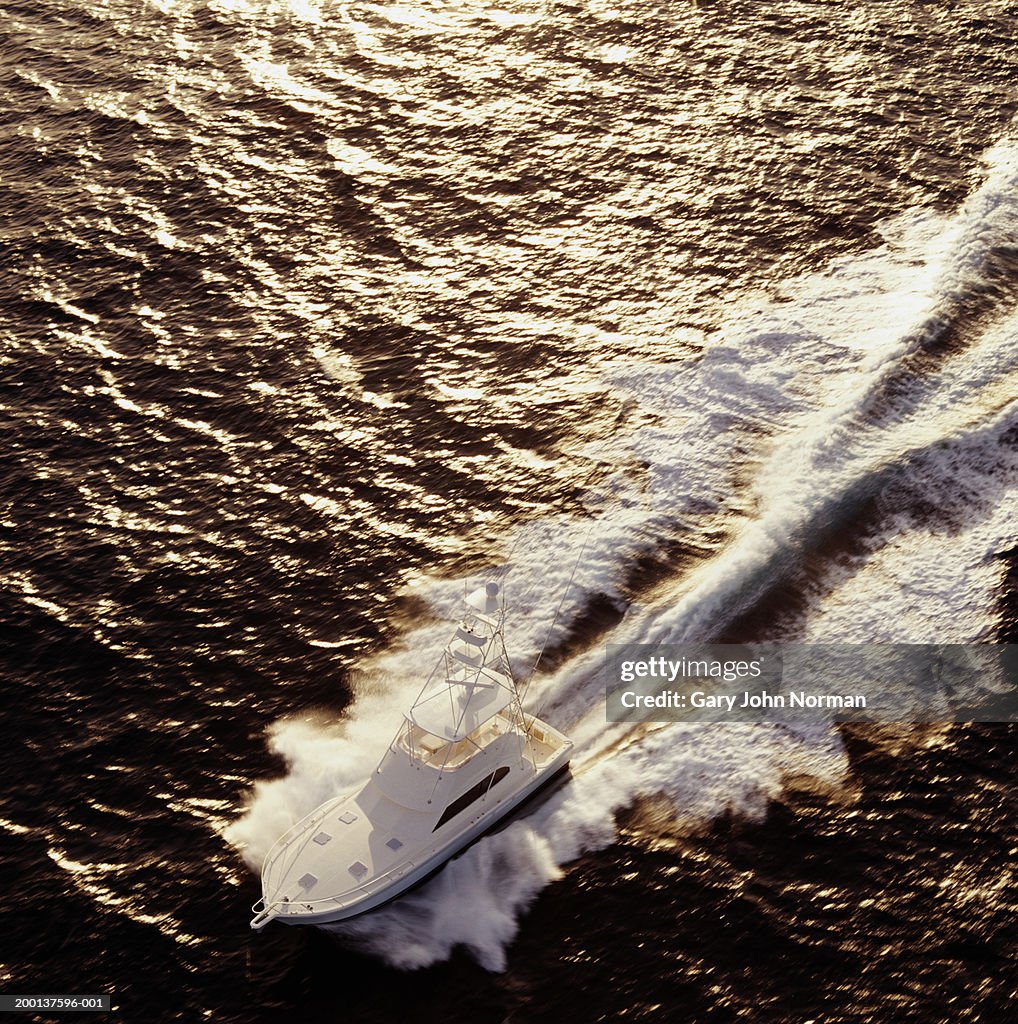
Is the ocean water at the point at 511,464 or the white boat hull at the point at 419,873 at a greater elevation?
the ocean water at the point at 511,464

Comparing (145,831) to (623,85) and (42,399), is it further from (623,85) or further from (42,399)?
(623,85)

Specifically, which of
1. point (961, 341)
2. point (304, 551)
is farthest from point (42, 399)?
point (961, 341)

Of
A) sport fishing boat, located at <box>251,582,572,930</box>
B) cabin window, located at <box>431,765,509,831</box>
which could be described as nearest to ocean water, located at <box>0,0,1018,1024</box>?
sport fishing boat, located at <box>251,582,572,930</box>

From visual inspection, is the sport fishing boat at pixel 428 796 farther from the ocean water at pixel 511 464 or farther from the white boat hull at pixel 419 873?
the ocean water at pixel 511 464

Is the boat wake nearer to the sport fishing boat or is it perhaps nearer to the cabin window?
the sport fishing boat

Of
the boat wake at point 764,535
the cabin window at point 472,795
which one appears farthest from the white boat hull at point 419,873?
the cabin window at point 472,795

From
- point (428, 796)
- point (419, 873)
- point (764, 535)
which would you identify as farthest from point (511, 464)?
point (419, 873)

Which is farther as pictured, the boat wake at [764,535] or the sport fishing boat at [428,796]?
the boat wake at [764,535]
